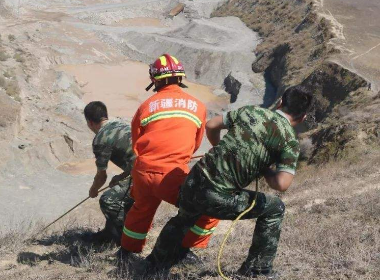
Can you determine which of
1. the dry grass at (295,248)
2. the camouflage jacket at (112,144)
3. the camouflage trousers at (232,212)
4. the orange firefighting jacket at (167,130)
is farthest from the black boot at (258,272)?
the camouflage jacket at (112,144)

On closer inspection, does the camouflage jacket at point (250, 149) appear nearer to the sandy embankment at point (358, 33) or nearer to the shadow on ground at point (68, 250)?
the shadow on ground at point (68, 250)

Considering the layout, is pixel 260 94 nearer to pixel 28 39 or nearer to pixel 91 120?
pixel 28 39

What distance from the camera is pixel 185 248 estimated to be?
5711 millimetres

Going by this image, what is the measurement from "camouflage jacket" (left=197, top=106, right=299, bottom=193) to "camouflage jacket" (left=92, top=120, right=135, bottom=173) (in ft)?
6.70

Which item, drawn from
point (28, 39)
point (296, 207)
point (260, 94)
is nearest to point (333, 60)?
point (260, 94)

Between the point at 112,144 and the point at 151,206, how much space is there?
1306 millimetres

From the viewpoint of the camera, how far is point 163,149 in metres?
5.24

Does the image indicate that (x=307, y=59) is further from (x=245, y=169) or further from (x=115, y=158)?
(x=245, y=169)

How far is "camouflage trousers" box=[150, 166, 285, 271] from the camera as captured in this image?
4770mm

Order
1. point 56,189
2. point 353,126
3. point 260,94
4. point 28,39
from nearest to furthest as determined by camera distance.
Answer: point 353,126
point 56,189
point 260,94
point 28,39

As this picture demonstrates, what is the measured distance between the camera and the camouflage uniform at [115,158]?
6529 millimetres

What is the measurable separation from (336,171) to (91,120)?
6.58m

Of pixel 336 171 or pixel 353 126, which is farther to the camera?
pixel 353 126

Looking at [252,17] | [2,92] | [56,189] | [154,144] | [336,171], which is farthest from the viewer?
[252,17]
